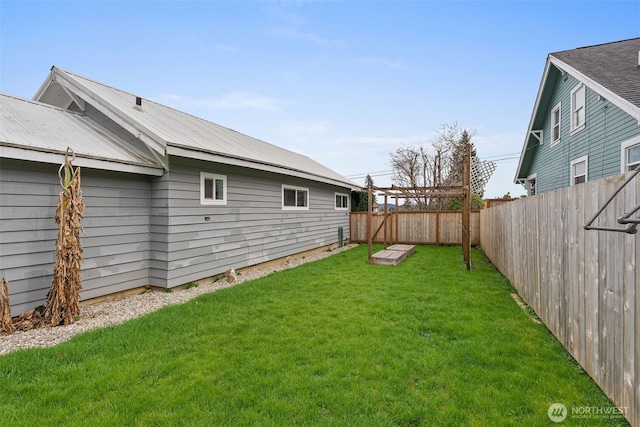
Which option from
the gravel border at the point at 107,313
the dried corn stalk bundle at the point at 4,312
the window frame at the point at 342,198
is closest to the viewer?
the gravel border at the point at 107,313

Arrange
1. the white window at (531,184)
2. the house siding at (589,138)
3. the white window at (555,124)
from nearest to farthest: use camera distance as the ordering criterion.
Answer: the house siding at (589,138) < the white window at (555,124) < the white window at (531,184)

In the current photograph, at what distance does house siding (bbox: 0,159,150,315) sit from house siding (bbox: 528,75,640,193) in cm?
1006

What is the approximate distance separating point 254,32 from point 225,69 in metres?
1.81

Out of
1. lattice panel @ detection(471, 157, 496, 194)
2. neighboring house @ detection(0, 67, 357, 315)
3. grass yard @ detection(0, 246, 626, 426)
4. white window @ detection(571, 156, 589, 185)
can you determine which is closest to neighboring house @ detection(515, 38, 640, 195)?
white window @ detection(571, 156, 589, 185)

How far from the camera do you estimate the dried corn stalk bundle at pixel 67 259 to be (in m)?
4.14

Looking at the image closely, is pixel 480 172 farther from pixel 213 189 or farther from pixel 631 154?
pixel 213 189

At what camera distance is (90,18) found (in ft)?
27.7

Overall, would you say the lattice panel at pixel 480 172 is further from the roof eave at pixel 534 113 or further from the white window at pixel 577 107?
the roof eave at pixel 534 113

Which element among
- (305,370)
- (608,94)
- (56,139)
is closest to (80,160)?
(56,139)

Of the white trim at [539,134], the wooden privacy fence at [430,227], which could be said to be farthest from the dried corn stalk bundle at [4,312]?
the white trim at [539,134]

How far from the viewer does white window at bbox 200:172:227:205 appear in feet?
21.4

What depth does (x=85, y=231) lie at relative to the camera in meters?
4.96

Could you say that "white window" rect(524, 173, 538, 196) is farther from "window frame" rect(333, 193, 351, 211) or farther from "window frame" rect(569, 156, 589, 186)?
"window frame" rect(333, 193, 351, 211)

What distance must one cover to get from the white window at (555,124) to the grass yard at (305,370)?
8.23 meters
